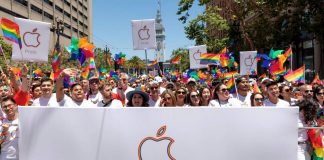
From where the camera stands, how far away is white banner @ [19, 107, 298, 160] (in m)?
3.22

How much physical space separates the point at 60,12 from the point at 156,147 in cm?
6487

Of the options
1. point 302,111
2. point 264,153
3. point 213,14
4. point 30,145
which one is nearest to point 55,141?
point 30,145

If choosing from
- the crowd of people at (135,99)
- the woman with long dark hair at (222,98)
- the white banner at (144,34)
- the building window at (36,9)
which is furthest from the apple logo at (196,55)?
the building window at (36,9)

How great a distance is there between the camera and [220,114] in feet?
10.7

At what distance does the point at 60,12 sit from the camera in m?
64.7

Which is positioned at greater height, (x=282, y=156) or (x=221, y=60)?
(x=221, y=60)

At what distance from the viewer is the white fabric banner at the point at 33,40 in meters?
5.62

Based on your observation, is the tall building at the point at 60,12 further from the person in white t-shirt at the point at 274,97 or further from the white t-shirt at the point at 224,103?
the person in white t-shirt at the point at 274,97

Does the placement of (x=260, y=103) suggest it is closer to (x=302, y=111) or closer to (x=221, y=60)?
(x=302, y=111)

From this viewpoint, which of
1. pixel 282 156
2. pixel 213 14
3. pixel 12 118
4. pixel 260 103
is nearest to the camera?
pixel 282 156

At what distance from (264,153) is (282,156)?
0.15 m

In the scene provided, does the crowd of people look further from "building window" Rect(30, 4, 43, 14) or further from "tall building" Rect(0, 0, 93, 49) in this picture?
"building window" Rect(30, 4, 43, 14)

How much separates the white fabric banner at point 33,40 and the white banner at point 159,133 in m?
2.47

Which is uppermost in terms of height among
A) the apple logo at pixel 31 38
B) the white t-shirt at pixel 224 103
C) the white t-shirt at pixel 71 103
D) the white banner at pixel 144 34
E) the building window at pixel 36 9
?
the building window at pixel 36 9
